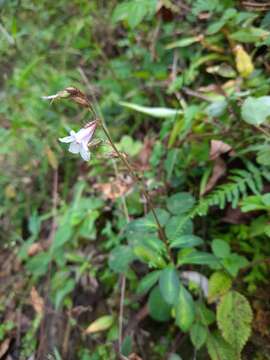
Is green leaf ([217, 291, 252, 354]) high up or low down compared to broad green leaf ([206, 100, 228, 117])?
down

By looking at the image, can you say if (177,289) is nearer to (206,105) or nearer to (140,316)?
(140,316)

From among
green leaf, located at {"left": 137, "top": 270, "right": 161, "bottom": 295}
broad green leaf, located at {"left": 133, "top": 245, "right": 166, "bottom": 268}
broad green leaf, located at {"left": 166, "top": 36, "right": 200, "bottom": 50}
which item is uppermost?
broad green leaf, located at {"left": 166, "top": 36, "right": 200, "bottom": 50}

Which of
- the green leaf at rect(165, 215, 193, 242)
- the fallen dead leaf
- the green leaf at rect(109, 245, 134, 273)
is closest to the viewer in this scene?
the green leaf at rect(165, 215, 193, 242)

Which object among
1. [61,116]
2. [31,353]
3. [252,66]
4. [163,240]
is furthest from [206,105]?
[31,353]

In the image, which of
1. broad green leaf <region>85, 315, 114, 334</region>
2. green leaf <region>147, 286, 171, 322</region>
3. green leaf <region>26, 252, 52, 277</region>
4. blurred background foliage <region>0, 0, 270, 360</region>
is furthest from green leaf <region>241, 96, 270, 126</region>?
green leaf <region>26, 252, 52, 277</region>

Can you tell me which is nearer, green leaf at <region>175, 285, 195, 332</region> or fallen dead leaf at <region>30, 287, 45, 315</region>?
green leaf at <region>175, 285, 195, 332</region>

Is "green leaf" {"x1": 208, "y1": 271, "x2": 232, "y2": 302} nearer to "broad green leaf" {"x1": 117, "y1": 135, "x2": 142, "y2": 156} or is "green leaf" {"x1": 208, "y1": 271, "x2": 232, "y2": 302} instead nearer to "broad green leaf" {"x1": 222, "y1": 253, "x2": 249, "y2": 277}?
"broad green leaf" {"x1": 222, "y1": 253, "x2": 249, "y2": 277}

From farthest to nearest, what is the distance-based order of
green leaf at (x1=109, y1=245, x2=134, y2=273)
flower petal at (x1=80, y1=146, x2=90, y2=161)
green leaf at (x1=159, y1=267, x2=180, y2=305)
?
green leaf at (x1=109, y1=245, x2=134, y2=273) < green leaf at (x1=159, y1=267, x2=180, y2=305) < flower petal at (x1=80, y1=146, x2=90, y2=161)

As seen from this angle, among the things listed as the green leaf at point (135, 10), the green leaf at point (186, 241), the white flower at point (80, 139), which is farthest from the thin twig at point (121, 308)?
the green leaf at point (135, 10)
